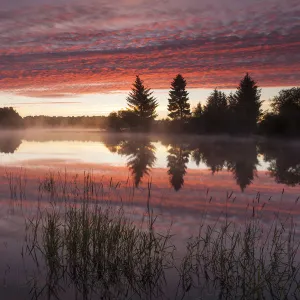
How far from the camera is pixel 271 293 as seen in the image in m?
5.29

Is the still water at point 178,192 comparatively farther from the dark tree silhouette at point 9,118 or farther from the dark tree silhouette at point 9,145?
the dark tree silhouette at point 9,118

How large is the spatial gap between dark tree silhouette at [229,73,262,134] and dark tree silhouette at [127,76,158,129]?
564 inches

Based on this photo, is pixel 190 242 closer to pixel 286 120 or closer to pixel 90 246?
pixel 90 246

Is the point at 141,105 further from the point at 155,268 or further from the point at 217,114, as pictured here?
the point at 155,268

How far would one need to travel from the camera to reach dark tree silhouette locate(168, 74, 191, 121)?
6000 centimetres

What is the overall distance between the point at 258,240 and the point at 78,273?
3.55 m

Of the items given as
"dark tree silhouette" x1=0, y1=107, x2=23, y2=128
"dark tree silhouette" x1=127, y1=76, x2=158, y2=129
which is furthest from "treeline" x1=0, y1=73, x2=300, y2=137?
"dark tree silhouette" x1=0, y1=107, x2=23, y2=128

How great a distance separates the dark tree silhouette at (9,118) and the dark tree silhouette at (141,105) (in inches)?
3129

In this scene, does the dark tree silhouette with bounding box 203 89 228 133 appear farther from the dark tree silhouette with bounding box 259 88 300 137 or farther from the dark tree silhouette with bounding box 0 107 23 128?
the dark tree silhouette with bounding box 0 107 23 128

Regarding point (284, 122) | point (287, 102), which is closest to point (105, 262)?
point (284, 122)

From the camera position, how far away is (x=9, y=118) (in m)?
129

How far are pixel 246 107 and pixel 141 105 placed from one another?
18.6 metres

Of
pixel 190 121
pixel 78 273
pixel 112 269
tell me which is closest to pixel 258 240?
pixel 112 269

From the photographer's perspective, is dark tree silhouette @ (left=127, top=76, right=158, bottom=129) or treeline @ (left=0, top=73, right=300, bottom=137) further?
dark tree silhouette @ (left=127, top=76, right=158, bottom=129)
